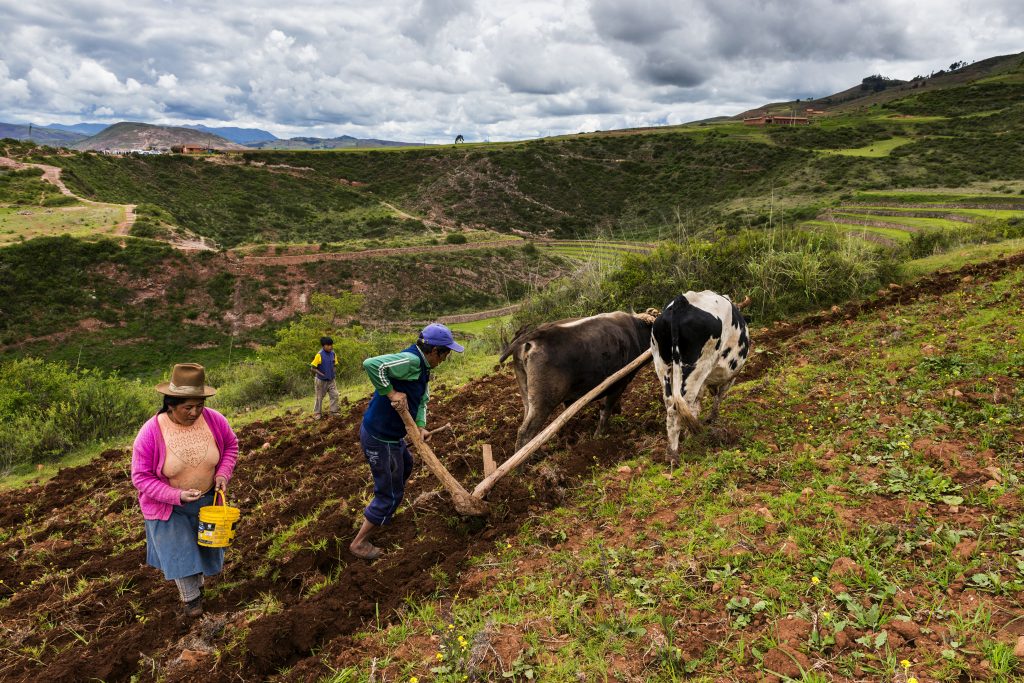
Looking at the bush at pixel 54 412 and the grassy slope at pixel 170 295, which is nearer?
the bush at pixel 54 412

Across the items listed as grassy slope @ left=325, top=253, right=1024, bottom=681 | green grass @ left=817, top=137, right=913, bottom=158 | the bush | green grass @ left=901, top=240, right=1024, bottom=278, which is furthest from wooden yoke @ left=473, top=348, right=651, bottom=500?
green grass @ left=817, top=137, right=913, bottom=158

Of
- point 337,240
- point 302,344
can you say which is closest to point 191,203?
point 337,240

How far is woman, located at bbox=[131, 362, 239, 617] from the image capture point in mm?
3834

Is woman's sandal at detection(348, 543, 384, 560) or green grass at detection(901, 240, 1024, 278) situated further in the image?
green grass at detection(901, 240, 1024, 278)

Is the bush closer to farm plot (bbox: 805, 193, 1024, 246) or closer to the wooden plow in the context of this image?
the wooden plow

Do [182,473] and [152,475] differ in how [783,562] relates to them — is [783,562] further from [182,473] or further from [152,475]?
[152,475]

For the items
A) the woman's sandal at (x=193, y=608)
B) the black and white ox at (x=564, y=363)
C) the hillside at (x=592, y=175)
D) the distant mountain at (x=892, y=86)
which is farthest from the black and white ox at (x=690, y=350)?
the distant mountain at (x=892, y=86)

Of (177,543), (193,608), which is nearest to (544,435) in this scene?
(177,543)

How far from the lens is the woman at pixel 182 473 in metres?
3.83

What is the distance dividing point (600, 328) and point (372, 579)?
401 centimetres

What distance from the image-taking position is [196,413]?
394 cm

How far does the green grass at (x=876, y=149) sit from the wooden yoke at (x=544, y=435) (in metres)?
62.1

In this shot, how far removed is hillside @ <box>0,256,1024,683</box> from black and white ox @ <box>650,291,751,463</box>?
0.46 metres

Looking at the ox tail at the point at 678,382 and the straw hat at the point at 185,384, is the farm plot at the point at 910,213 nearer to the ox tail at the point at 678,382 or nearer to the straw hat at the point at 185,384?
the ox tail at the point at 678,382
